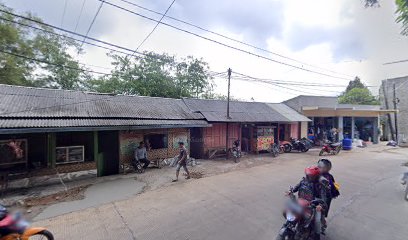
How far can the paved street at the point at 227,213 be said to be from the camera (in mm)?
4504

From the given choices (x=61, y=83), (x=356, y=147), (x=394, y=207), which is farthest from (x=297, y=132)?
(x=61, y=83)

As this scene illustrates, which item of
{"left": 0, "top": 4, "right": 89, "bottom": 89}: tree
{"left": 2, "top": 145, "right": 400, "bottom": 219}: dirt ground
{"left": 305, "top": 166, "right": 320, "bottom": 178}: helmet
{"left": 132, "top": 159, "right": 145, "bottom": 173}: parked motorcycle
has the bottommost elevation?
{"left": 2, "top": 145, "right": 400, "bottom": 219}: dirt ground

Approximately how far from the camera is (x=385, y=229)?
181 inches

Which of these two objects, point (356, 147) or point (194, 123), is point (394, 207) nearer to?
point (194, 123)

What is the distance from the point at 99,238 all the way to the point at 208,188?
3.99 metres

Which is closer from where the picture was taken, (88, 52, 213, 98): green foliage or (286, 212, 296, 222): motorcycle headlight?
(286, 212, 296, 222): motorcycle headlight

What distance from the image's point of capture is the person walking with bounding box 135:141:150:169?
10.1m

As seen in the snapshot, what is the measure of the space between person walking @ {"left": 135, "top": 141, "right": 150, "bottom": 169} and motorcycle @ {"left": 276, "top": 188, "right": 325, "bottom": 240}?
7.83m

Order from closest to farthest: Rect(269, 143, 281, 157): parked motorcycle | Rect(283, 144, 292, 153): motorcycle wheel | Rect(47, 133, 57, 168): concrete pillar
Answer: Rect(47, 133, 57, 168): concrete pillar < Rect(269, 143, 281, 157): parked motorcycle < Rect(283, 144, 292, 153): motorcycle wheel

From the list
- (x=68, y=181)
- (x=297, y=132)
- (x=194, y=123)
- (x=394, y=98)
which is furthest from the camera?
(x=394, y=98)

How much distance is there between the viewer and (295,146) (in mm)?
16156

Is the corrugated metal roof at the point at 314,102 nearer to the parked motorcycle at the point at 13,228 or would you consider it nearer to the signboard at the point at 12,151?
the signboard at the point at 12,151

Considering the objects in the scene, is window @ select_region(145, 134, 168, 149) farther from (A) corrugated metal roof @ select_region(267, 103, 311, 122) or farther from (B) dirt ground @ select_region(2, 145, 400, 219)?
(A) corrugated metal roof @ select_region(267, 103, 311, 122)

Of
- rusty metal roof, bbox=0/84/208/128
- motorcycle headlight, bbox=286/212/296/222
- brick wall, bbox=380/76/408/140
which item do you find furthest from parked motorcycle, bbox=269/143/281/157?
brick wall, bbox=380/76/408/140
